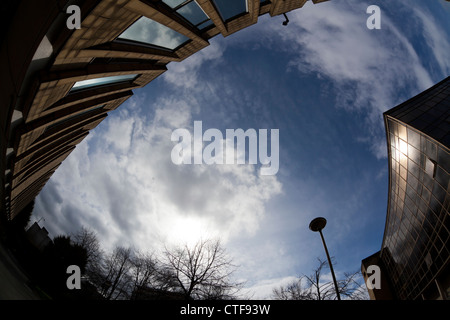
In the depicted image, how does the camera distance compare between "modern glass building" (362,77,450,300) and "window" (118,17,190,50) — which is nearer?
"window" (118,17,190,50)

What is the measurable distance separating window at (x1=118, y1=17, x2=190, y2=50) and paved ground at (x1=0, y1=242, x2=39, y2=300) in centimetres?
878

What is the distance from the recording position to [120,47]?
→ 27.7ft

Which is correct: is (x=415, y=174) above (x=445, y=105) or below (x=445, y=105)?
below

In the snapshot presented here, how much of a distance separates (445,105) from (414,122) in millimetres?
3989

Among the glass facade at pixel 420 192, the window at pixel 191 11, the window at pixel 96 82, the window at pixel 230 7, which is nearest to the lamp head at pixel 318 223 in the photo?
the window at pixel 230 7

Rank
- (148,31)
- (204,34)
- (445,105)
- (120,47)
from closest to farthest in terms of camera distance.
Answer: (120,47), (148,31), (204,34), (445,105)

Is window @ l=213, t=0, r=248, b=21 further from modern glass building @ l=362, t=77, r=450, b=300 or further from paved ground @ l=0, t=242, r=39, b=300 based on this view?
modern glass building @ l=362, t=77, r=450, b=300

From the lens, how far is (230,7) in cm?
1127

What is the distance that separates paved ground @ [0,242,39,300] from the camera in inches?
142

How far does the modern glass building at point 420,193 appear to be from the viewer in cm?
1947

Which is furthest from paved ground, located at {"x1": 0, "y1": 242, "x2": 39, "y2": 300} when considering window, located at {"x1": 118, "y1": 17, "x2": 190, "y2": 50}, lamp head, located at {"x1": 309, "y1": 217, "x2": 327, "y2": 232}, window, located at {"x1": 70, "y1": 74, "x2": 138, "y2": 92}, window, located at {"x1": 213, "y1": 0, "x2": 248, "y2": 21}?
window, located at {"x1": 213, "y1": 0, "x2": 248, "y2": 21}
